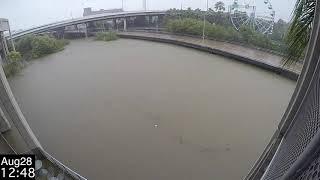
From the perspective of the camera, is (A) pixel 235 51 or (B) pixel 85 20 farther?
(B) pixel 85 20

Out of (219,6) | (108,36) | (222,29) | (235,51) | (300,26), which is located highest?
(219,6)

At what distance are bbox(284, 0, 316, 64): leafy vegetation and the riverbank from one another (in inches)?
237

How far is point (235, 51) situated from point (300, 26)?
9.57 m

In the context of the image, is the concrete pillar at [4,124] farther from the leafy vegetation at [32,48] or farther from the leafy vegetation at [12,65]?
the leafy vegetation at [32,48]

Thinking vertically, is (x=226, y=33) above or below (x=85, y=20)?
below

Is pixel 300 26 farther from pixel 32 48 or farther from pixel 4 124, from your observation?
pixel 32 48

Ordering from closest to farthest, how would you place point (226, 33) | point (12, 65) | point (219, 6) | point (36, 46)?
point (12, 65)
point (36, 46)
point (226, 33)
point (219, 6)

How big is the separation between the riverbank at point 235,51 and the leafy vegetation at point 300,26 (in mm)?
6014

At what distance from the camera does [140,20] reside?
837 inches

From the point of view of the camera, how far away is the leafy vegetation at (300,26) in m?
1.95

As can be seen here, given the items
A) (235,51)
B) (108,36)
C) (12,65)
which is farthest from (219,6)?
(12,65)

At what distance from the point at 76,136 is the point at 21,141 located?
1231 mm

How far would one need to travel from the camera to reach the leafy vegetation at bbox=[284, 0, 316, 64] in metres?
1.95

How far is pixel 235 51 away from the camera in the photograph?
11.3 meters
